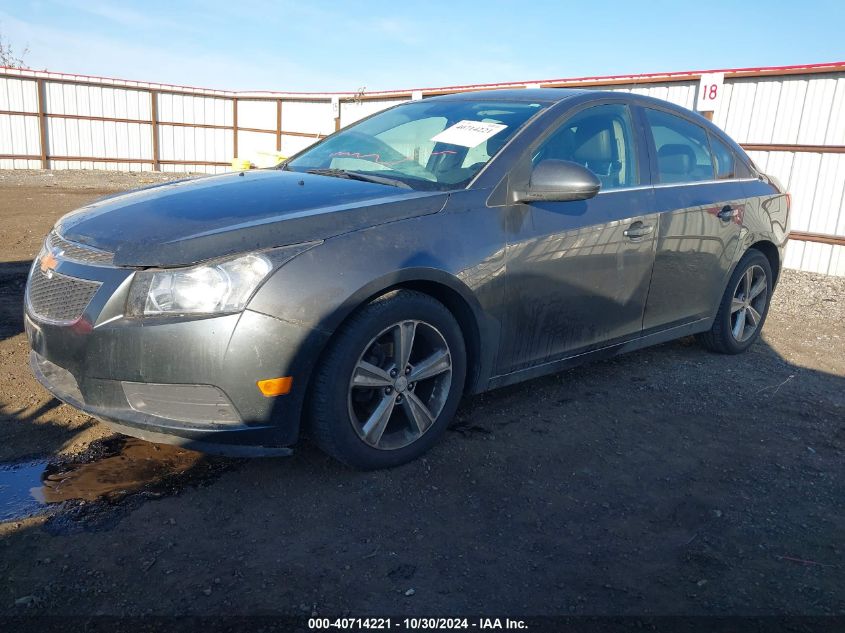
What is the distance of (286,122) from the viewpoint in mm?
23984

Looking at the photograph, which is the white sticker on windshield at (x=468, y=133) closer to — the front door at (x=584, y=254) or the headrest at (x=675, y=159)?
the front door at (x=584, y=254)

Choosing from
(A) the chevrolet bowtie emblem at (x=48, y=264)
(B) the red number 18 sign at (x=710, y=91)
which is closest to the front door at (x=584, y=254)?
(A) the chevrolet bowtie emblem at (x=48, y=264)

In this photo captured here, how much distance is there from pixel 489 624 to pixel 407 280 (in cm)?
136

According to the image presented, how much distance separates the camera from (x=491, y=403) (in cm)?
389

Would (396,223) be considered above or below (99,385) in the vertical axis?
above

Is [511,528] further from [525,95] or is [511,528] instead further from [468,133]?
[525,95]

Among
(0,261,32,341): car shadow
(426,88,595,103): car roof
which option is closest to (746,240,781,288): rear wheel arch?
(426,88,595,103): car roof

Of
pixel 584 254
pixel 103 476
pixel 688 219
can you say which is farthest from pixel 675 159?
pixel 103 476

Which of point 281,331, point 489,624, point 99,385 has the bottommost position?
point 489,624

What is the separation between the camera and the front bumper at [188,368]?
98.2 inches

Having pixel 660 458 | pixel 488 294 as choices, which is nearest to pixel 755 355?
Result: pixel 660 458

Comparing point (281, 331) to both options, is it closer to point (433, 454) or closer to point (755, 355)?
point (433, 454)

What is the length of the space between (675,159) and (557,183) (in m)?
1.43

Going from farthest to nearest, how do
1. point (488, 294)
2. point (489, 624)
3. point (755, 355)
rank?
point (755, 355)
point (488, 294)
point (489, 624)
